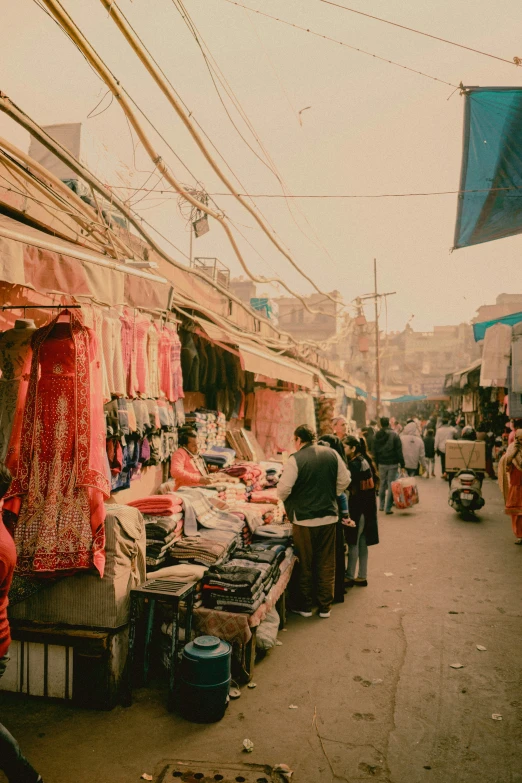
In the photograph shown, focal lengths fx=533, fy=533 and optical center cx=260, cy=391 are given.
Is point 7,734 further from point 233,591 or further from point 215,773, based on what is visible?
point 233,591

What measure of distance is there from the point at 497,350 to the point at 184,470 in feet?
18.3

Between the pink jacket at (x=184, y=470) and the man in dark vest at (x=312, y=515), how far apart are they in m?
1.33

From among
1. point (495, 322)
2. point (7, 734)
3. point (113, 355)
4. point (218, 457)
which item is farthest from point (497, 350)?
point (7, 734)

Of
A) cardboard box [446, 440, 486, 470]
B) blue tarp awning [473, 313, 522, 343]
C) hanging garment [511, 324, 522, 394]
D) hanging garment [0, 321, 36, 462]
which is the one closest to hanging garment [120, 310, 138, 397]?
hanging garment [0, 321, 36, 462]

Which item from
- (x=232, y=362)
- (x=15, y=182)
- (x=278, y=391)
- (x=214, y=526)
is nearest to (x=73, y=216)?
(x=15, y=182)

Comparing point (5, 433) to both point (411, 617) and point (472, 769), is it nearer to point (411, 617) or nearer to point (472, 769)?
point (472, 769)

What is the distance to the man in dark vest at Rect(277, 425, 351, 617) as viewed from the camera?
6105 millimetres

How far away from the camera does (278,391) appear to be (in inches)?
458

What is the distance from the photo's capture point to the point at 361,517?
7.21m

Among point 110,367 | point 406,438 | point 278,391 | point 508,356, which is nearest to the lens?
point 110,367

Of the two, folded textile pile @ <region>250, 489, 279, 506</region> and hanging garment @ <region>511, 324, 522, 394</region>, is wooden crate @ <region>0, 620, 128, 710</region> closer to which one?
folded textile pile @ <region>250, 489, 279, 506</region>

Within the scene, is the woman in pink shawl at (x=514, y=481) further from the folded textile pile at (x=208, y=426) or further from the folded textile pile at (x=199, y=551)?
the folded textile pile at (x=199, y=551)

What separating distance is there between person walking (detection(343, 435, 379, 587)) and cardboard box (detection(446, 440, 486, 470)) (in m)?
6.92

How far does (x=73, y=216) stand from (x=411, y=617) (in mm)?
5759
